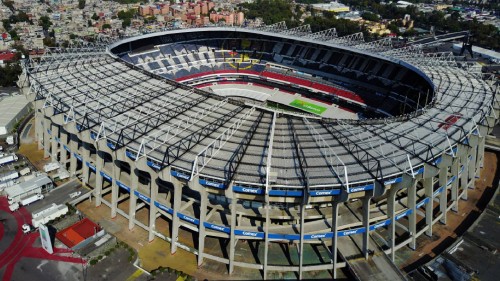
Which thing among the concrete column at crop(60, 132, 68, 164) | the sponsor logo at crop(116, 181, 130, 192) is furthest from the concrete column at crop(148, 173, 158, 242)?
the concrete column at crop(60, 132, 68, 164)

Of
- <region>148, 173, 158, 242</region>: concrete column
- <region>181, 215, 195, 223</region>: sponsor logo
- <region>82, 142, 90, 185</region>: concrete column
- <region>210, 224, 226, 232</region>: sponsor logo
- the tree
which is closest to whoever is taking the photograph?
<region>210, 224, 226, 232</region>: sponsor logo

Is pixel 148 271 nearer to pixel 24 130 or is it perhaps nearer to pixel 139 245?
pixel 139 245

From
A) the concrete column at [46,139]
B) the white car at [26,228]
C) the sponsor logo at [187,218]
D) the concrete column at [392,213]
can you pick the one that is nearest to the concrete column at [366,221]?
the concrete column at [392,213]

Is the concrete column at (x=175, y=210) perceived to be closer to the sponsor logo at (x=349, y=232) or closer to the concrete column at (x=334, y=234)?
the concrete column at (x=334, y=234)

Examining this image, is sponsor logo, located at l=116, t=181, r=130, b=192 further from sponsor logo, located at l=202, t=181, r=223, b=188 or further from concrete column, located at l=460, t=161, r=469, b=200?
concrete column, located at l=460, t=161, r=469, b=200

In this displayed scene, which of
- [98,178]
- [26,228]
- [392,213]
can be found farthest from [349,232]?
[26,228]
